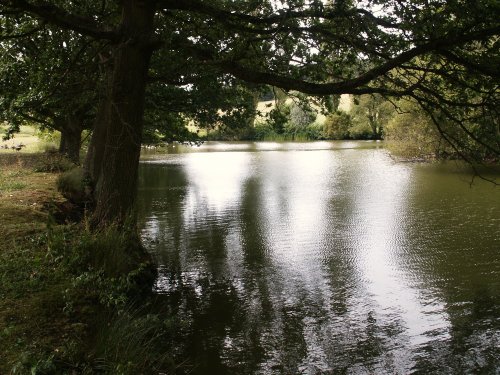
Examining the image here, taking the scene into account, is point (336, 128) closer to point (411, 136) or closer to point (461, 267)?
point (411, 136)

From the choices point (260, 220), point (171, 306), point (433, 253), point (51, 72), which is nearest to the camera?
point (171, 306)

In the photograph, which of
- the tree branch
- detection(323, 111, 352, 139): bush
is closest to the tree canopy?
the tree branch

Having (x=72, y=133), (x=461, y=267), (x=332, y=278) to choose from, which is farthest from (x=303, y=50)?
(x=72, y=133)

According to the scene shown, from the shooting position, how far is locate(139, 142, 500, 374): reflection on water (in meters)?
5.77

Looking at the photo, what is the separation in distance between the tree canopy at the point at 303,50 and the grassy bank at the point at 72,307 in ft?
2.87

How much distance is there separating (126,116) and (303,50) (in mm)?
3160

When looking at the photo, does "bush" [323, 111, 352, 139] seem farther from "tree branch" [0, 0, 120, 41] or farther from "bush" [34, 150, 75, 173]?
"tree branch" [0, 0, 120, 41]

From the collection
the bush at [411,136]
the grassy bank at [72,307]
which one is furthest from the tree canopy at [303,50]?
the bush at [411,136]

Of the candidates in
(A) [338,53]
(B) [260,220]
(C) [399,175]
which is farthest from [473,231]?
(C) [399,175]

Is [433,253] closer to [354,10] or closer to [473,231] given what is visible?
[473,231]

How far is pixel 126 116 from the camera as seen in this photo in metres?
7.27

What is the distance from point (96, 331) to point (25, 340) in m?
0.87

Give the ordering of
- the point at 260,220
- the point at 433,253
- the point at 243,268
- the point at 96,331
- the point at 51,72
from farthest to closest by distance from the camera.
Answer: the point at 260,220
the point at 433,253
the point at 243,268
the point at 51,72
the point at 96,331

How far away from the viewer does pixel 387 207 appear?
16531 millimetres
